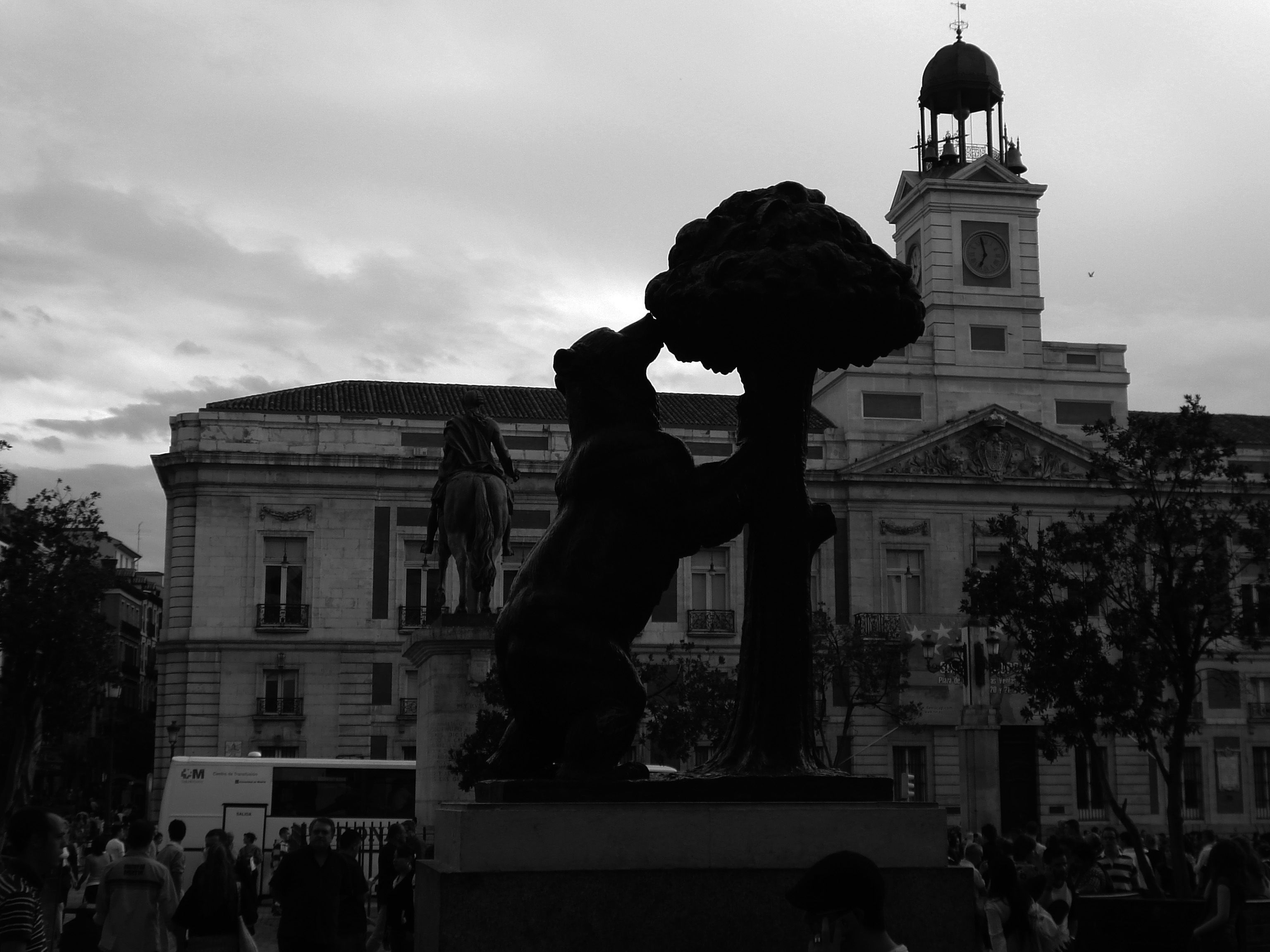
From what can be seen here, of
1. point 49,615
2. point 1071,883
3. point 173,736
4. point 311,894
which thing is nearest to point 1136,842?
point 1071,883

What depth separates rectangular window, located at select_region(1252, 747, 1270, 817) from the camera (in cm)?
4525

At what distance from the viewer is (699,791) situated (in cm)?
511

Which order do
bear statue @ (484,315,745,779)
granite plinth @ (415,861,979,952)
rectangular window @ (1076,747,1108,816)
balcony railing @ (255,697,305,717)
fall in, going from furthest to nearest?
rectangular window @ (1076,747,1108,816) → balcony railing @ (255,697,305,717) → bear statue @ (484,315,745,779) → granite plinth @ (415,861,979,952)

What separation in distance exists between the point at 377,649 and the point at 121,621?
4495 centimetres

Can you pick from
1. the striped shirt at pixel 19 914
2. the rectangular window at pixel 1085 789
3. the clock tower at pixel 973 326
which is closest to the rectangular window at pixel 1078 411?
the clock tower at pixel 973 326

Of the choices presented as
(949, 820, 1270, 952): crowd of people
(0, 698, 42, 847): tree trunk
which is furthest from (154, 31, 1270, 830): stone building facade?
(949, 820, 1270, 952): crowd of people

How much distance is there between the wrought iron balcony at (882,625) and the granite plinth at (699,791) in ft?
124

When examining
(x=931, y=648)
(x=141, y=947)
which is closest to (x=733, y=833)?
(x=141, y=947)

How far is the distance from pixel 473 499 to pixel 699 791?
14.5 metres

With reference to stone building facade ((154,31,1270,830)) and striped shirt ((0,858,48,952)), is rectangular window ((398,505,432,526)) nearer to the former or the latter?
stone building facade ((154,31,1270,830))

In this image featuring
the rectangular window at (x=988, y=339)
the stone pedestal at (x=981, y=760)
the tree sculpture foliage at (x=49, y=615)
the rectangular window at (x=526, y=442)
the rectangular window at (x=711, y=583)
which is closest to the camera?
the tree sculpture foliage at (x=49, y=615)

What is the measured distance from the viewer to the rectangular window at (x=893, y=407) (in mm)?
45406

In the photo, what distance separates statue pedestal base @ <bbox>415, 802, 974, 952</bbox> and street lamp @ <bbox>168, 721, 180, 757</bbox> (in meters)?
38.4

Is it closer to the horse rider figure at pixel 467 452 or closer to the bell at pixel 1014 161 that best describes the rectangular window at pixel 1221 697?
the bell at pixel 1014 161
